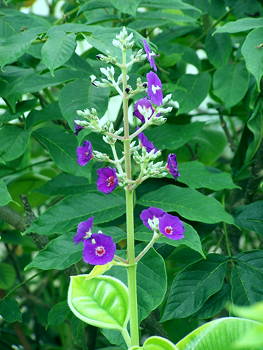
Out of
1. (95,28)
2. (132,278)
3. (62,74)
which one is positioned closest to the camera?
(132,278)

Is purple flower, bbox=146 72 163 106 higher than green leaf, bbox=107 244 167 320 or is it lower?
higher

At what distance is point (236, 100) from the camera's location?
1259 mm

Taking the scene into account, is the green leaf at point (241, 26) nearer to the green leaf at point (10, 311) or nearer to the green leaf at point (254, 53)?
the green leaf at point (254, 53)

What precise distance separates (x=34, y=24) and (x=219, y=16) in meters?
0.42

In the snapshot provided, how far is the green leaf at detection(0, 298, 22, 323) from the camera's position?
115 centimetres

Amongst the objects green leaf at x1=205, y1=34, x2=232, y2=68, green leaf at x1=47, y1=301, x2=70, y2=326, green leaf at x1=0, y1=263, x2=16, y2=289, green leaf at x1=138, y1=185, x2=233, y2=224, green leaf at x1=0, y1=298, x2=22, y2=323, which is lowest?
green leaf at x1=0, y1=263, x2=16, y2=289

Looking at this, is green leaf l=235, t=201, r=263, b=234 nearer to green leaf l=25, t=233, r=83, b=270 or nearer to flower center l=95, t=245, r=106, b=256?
Result: green leaf l=25, t=233, r=83, b=270

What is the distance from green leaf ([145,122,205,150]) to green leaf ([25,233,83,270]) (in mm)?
310

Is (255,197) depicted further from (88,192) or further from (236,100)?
(88,192)

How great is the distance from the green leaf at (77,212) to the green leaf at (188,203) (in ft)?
0.17

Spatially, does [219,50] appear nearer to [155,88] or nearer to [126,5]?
[126,5]

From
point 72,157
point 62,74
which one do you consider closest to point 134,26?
point 62,74

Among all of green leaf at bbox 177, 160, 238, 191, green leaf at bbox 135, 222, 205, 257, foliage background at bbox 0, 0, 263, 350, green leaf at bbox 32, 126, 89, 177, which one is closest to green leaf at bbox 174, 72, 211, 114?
foliage background at bbox 0, 0, 263, 350

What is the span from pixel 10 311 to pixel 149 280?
0.32 m
